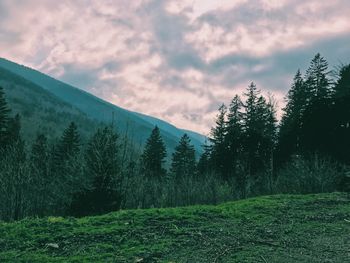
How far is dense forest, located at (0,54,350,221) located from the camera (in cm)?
2464

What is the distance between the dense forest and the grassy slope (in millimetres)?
8737

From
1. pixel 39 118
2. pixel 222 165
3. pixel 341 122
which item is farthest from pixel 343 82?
pixel 39 118

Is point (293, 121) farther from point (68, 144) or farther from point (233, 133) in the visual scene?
point (68, 144)

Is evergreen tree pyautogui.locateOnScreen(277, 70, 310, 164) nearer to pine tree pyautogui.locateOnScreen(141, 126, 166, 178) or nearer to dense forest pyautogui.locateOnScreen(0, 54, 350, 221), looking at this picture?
dense forest pyautogui.locateOnScreen(0, 54, 350, 221)

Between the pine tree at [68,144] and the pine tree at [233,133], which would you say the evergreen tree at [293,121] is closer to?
the pine tree at [233,133]

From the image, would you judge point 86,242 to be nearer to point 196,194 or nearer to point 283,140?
point 196,194

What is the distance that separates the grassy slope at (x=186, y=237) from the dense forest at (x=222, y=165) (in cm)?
874

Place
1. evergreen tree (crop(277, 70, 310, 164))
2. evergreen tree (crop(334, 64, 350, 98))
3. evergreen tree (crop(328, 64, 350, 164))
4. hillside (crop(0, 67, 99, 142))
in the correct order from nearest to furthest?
evergreen tree (crop(328, 64, 350, 164))
evergreen tree (crop(334, 64, 350, 98))
evergreen tree (crop(277, 70, 310, 164))
hillside (crop(0, 67, 99, 142))

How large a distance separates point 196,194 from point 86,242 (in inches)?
1112

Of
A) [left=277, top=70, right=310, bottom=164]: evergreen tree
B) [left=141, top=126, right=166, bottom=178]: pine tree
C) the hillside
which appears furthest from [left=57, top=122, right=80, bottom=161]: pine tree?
the hillside

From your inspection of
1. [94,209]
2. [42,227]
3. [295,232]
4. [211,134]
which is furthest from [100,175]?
[211,134]

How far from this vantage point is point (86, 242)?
8023 mm

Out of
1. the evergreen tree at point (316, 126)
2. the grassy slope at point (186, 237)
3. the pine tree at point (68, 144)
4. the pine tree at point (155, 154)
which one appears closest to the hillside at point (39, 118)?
the pine tree at point (155, 154)

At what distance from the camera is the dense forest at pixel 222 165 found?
24641 mm
